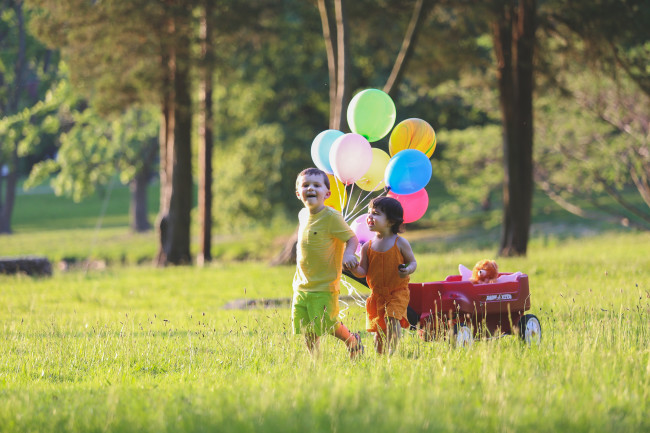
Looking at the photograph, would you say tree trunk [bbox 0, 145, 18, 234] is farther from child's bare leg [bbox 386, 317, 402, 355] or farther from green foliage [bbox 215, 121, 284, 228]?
child's bare leg [bbox 386, 317, 402, 355]

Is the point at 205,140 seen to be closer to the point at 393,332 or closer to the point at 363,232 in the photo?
the point at 363,232

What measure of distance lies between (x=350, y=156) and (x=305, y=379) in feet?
8.42

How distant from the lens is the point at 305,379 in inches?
204

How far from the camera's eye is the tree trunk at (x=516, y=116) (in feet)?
52.7

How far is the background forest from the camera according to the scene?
15.9 meters

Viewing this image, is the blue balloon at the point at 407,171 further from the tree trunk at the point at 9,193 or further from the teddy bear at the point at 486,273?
the tree trunk at the point at 9,193

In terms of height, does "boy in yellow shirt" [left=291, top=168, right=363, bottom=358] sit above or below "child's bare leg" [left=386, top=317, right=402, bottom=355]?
above

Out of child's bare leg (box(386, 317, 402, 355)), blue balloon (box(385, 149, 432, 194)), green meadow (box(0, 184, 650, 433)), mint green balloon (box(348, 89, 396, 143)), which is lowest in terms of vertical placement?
green meadow (box(0, 184, 650, 433))

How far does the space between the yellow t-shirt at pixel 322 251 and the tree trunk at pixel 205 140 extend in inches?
443

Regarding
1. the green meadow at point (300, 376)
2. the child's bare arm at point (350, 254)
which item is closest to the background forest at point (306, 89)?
the green meadow at point (300, 376)

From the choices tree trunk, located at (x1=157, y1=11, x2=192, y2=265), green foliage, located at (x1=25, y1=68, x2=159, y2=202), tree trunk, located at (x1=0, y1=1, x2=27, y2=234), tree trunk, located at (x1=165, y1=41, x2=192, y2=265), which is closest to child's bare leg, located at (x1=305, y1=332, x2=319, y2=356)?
tree trunk, located at (x1=157, y1=11, x2=192, y2=265)

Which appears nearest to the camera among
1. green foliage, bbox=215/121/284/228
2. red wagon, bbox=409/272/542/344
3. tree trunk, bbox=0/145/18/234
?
red wagon, bbox=409/272/542/344

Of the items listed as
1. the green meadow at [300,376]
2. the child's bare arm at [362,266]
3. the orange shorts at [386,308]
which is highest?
the child's bare arm at [362,266]

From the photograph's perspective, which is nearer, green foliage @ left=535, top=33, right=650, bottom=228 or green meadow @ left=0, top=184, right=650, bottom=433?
green meadow @ left=0, top=184, right=650, bottom=433
